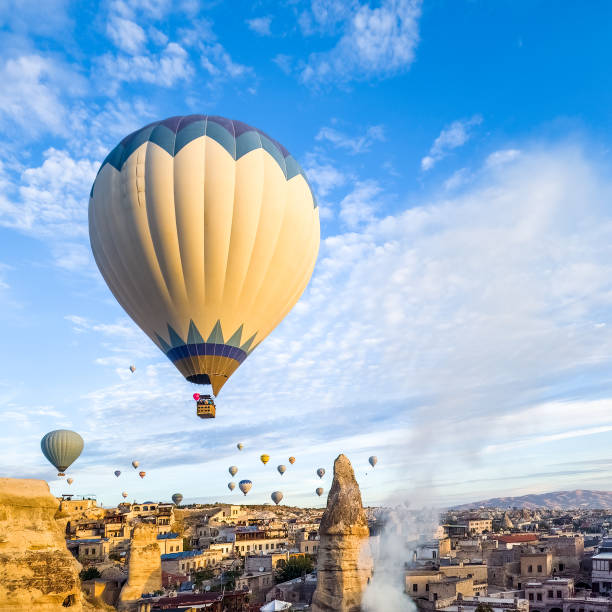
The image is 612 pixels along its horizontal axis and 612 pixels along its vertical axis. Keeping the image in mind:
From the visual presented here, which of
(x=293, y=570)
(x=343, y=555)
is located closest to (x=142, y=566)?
(x=293, y=570)

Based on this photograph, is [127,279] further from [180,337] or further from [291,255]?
[291,255]

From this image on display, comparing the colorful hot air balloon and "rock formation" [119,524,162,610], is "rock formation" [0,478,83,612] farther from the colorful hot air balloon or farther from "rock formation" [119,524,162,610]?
"rock formation" [119,524,162,610]

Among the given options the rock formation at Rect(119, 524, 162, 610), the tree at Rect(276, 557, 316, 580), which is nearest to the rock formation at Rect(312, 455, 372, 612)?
the rock formation at Rect(119, 524, 162, 610)

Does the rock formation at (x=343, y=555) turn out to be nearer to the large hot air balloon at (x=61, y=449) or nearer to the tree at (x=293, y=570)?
the tree at (x=293, y=570)

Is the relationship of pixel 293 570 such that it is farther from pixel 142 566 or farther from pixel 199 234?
pixel 199 234

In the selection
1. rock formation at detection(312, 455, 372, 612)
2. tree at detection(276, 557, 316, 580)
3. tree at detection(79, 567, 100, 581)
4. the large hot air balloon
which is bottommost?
tree at detection(276, 557, 316, 580)

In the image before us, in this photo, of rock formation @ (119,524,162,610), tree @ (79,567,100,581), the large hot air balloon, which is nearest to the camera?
rock formation @ (119,524,162,610)

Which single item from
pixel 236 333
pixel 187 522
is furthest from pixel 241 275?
pixel 187 522
